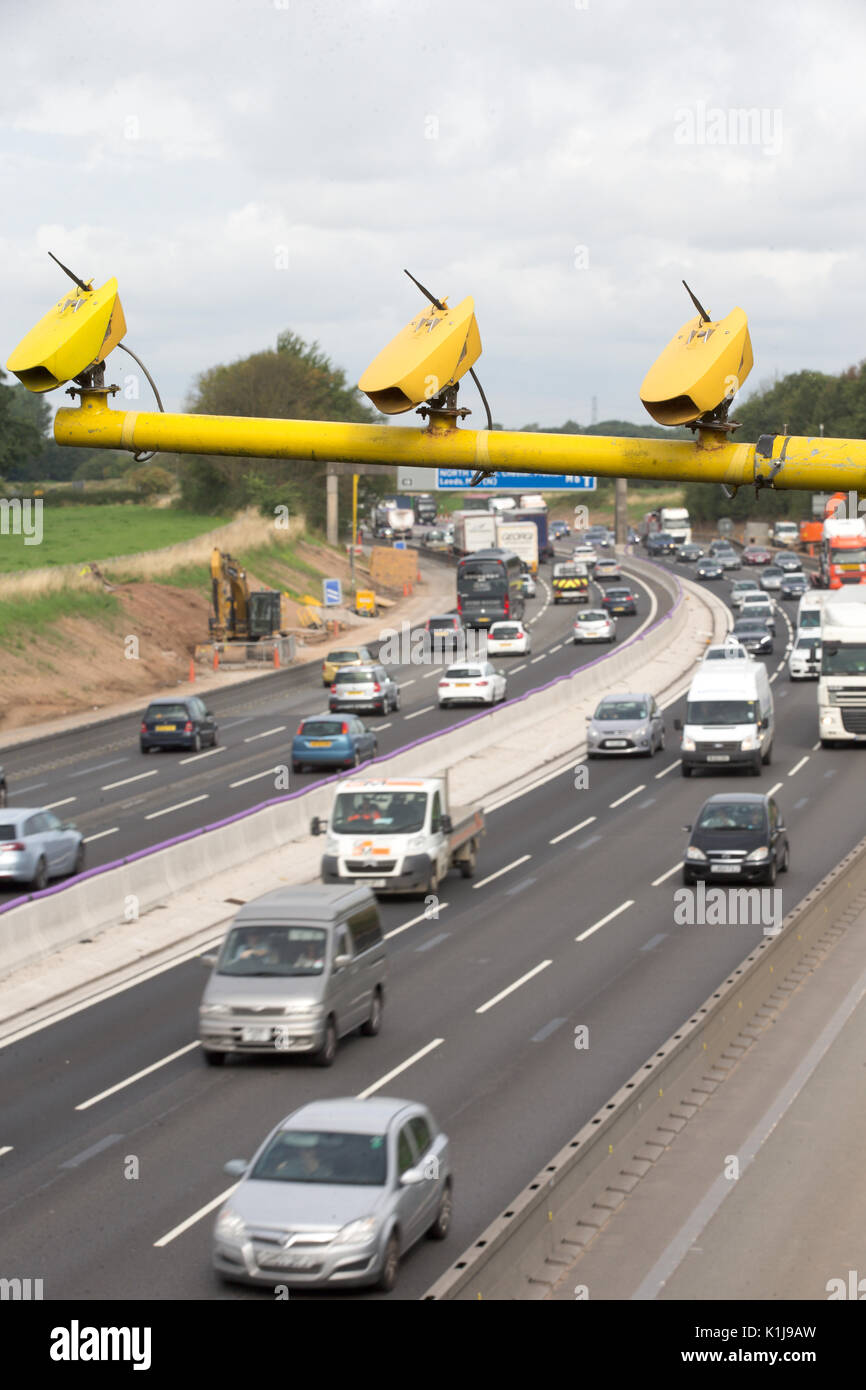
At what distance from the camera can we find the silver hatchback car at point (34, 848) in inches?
1289

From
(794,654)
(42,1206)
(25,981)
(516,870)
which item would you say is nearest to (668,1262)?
(42,1206)

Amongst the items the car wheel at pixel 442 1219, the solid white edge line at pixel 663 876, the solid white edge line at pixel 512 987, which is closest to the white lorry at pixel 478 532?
the solid white edge line at pixel 663 876

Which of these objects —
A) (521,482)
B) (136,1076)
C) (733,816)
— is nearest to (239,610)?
(521,482)

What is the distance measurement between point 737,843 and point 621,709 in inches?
721

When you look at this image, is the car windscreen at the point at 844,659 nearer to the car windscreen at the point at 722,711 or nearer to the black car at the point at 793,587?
the car windscreen at the point at 722,711

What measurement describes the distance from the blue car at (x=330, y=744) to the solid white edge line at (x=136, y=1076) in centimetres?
2525

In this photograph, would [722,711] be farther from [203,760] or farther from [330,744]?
[203,760]

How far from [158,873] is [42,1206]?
50.0 feet

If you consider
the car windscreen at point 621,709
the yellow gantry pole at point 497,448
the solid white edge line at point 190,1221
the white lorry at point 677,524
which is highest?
the white lorry at point 677,524

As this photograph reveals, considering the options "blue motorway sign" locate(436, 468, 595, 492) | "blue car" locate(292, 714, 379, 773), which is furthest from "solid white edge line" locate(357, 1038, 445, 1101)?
"blue motorway sign" locate(436, 468, 595, 492)

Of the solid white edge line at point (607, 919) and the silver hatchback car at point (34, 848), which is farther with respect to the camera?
the silver hatchback car at point (34, 848)

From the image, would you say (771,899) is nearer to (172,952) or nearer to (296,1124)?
(172,952)

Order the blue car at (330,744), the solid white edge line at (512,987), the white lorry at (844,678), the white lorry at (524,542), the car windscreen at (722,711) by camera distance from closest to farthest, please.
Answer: the solid white edge line at (512,987) → the car windscreen at (722,711) → the blue car at (330,744) → the white lorry at (844,678) → the white lorry at (524,542)

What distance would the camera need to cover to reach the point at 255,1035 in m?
22.0
